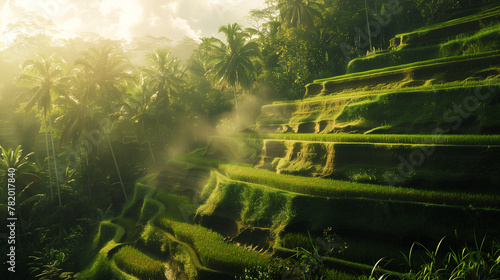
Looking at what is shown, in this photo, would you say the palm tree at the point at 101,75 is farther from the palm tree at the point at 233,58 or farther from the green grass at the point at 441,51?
the green grass at the point at 441,51

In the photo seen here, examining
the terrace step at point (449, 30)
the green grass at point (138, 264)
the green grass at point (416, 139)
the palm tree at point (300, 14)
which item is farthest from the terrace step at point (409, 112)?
the palm tree at point (300, 14)

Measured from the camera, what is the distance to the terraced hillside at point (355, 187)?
648 centimetres

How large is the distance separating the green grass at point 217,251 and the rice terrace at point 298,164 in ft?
0.20

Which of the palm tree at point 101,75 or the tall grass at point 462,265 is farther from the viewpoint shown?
the palm tree at point 101,75

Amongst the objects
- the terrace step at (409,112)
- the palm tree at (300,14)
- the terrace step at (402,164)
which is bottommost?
the terrace step at (402,164)

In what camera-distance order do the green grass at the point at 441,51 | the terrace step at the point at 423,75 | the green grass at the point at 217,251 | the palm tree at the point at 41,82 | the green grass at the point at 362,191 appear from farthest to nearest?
the palm tree at the point at 41,82
the green grass at the point at 441,51
the terrace step at the point at 423,75
the green grass at the point at 217,251
the green grass at the point at 362,191

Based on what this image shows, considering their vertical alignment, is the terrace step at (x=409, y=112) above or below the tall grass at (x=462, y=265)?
above

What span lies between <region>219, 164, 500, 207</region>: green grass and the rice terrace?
4 cm

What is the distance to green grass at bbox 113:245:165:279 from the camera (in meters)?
9.51

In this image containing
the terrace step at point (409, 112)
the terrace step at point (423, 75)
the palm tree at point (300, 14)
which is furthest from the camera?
the palm tree at point (300, 14)

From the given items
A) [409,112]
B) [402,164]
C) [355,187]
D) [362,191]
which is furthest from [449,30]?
[362,191]

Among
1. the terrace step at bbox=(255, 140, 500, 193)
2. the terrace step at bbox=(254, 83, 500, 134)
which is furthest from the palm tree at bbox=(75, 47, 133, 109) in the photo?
the terrace step at bbox=(255, 140, 500, 193)

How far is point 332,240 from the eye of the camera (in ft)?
23.0

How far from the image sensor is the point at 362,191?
24.9ft
